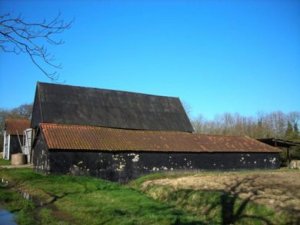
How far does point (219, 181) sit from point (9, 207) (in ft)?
38.4

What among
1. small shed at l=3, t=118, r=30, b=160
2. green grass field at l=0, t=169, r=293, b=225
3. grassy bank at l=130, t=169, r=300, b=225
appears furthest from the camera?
small shed at l=3, t=118, r=30, b=160

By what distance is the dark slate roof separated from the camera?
34312 millimetres

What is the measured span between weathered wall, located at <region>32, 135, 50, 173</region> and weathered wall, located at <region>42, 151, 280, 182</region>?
0.08m

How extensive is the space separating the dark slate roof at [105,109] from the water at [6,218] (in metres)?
19.0

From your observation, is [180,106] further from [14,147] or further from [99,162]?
[14,147]

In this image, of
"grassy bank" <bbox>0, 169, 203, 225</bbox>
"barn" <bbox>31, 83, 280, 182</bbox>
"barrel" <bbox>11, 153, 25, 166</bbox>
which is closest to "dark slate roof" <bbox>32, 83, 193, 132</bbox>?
"barn" <bbox>31, 83, 280, 182</bbox>

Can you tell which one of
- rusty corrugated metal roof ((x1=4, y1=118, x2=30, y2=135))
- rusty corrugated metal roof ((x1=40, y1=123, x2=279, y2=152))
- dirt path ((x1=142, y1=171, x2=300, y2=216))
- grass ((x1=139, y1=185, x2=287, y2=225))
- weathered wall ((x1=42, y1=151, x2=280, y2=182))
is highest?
rusty corrugated metal roof ((x1=4, y1=118, x2=30, y2=135))

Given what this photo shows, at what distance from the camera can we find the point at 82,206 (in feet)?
48.2

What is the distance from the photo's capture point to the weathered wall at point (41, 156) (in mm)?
26141

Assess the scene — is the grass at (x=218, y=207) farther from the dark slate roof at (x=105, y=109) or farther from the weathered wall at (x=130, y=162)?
the dark slate roof at (x=105, y=109)

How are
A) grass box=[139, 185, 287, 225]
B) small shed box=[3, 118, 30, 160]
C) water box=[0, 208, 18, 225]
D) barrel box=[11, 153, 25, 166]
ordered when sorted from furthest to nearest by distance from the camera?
small shed box=[3, 118, 30, 160] → barrel box=[11, 153, 25, 166] → grass box=[139, 185, 287, 225] → water box=[0, 208, 18, 225]

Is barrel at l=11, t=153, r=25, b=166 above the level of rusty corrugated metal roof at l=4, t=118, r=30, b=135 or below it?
below

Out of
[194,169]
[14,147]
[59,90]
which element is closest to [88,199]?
[194,169]

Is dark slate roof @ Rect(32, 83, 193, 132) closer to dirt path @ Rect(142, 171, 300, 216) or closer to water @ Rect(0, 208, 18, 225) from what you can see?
dirt path @ Rect(142, 171, 300, 216)
